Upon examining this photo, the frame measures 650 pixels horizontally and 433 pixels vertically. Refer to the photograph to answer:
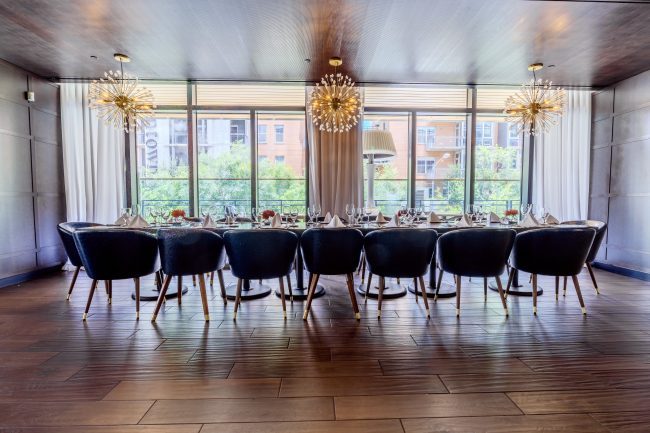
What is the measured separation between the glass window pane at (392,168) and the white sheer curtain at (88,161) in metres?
4.29

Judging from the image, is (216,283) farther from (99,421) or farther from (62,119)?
(62,119)

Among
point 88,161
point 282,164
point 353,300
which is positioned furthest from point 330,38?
point 88,161

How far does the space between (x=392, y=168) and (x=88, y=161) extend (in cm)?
527

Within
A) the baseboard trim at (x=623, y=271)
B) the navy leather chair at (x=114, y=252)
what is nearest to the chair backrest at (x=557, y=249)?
the baseboard trim at (x=623, y=271)

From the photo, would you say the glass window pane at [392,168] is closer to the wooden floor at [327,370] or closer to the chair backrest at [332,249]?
the chair backrest at [332,249]

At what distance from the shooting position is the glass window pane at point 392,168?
6.02 m

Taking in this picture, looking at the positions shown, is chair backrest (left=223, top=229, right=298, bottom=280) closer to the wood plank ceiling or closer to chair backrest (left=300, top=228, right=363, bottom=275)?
chair backrest (left=300, top=228, right=363, bottom=275)

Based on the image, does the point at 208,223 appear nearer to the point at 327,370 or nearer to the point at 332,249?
the point at 332,249

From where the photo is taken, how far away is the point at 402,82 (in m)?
5.39

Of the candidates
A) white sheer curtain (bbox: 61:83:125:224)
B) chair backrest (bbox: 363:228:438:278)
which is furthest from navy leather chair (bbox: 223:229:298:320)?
white sheer curtain (bbox: 61:83:125:224)

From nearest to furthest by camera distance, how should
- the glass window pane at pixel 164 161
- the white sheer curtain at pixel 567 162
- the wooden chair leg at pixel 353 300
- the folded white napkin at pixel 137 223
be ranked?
the wooden chair leg at pixel 353 300 → the folded white napkin at pixel 137 223 → the white sheer curtain at pixel 567 162 → the glass window pane at pixel 164 161

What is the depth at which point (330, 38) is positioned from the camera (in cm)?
386

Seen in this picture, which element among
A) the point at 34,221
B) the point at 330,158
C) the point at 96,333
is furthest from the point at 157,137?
the point at 96,333

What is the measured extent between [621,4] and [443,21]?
1598 millimetres
